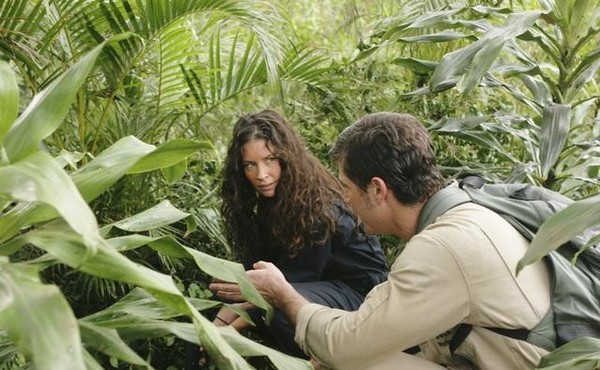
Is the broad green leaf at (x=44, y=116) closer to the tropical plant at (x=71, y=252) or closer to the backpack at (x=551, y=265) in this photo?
the tropical plant at (x=71, y=252)

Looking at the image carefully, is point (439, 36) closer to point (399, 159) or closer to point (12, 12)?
point (399, 159)

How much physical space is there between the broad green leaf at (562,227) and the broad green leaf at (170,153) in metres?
0.64

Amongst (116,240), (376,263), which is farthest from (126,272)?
(376,263)

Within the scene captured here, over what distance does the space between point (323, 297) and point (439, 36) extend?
961 millimetres

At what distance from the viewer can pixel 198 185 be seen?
13.7 feet

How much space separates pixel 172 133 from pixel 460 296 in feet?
8.35

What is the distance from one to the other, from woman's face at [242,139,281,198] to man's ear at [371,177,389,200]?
911 mm

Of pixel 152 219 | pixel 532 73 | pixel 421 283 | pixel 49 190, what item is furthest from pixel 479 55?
pixel 49 190

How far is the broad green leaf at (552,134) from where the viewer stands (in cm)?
299

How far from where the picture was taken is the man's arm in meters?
2.68

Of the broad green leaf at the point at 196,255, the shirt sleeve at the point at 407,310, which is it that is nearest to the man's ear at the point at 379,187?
the shirt sleeve at the point at 407,310

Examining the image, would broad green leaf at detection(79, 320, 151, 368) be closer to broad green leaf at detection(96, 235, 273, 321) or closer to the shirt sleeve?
broad green leaf at detection(96, 235, 273, 321)

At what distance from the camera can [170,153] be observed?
183 cm

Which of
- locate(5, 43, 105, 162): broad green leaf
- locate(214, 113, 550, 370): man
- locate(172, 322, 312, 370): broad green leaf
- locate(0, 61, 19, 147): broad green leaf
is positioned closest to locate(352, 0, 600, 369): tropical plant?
locate(214, 113, 550, 370): man
